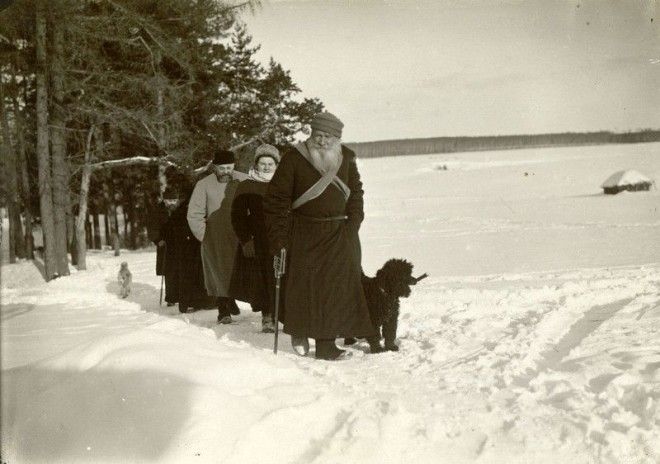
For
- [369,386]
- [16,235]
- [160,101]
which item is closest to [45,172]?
[160,101]

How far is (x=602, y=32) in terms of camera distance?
21.3ft

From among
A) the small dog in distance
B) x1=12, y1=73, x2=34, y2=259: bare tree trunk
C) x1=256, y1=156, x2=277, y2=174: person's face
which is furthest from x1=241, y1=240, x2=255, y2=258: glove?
the small dog in distance

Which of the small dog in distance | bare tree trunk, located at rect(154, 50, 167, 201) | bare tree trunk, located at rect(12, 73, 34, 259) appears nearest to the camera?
the small dog in distance

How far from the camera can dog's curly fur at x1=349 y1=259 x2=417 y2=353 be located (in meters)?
6.22

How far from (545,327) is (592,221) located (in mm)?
18015

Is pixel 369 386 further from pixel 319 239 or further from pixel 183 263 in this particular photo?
pixel 183 263

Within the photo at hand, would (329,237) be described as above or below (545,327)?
above

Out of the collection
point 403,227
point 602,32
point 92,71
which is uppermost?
point 92,71

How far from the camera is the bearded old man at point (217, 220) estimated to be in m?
8.19

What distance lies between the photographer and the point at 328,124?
6.00 metres

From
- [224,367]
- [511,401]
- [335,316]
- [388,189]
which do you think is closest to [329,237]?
[335,316]

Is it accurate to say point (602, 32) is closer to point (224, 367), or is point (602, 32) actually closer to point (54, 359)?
point (224, 367)

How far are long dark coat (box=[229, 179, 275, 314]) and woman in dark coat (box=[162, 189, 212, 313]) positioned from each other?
1.92 meters

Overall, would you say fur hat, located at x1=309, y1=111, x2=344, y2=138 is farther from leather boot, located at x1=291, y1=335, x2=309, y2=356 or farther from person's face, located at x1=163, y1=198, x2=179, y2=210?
person's face, located at x1=163, y1=198, x2=179, y2=210
